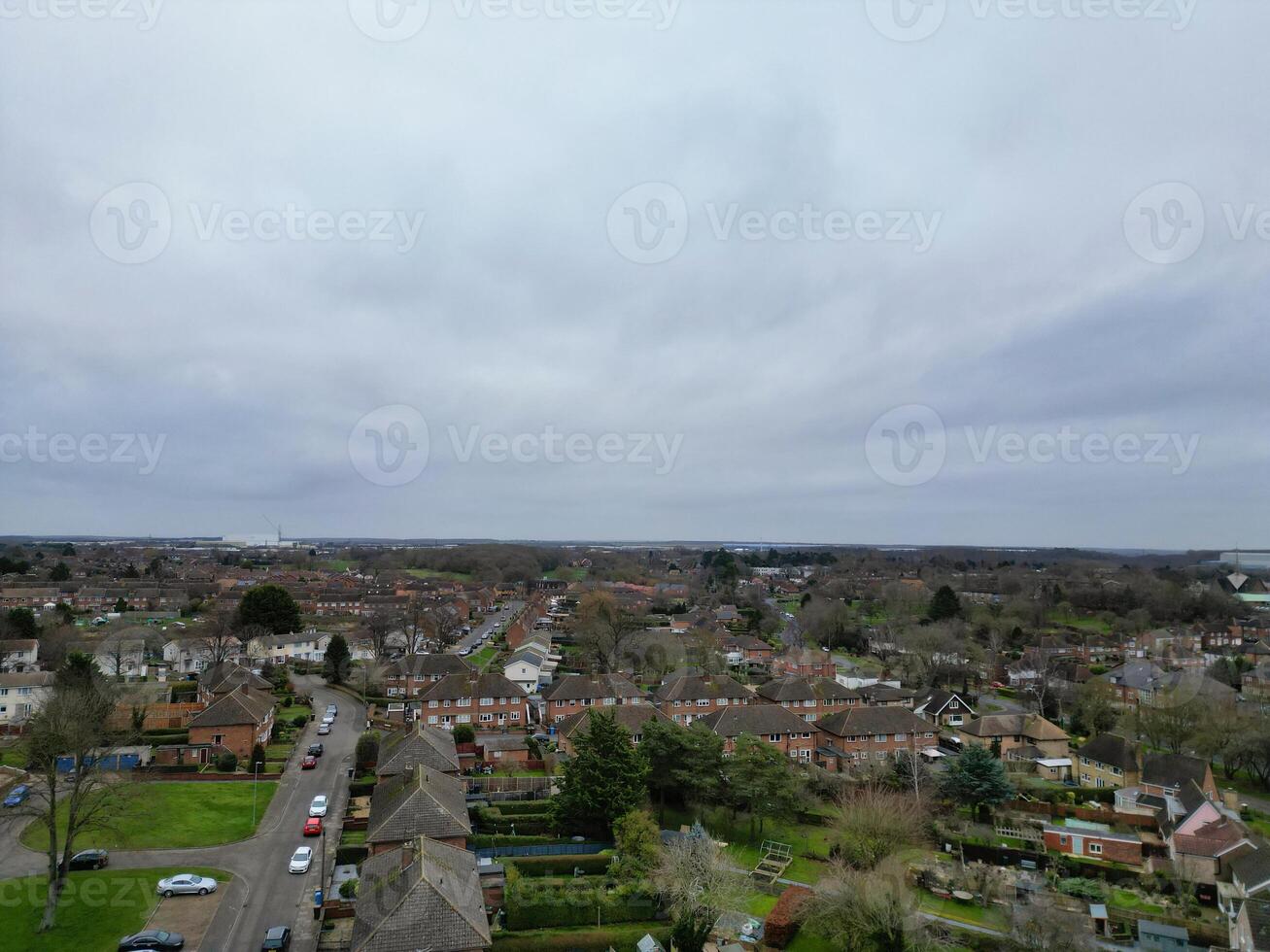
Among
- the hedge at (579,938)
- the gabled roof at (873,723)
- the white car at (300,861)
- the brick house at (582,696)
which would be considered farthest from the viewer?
the brick house at (582,696)

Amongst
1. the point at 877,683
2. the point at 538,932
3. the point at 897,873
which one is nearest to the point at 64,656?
the point at 538,932

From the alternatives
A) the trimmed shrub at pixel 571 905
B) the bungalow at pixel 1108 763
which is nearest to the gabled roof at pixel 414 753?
the trimmed shrub at pixel 571 905

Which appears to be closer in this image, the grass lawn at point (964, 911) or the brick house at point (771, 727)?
the grass lawn at point (964, 911)

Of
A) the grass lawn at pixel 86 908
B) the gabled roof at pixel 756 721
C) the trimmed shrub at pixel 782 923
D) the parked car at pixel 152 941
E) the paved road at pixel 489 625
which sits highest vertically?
the gabled roof at pixel 756 721

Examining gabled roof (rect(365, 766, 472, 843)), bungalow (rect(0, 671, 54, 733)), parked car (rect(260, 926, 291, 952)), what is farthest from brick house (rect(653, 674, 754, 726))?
bungalow (rect(0, 671, 54, 733))

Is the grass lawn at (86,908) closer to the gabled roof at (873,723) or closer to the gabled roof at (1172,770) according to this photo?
the gabled roof at (873,723)

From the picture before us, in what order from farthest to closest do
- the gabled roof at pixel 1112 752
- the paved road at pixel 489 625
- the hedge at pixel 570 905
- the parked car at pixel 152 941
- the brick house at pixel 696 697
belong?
the paved road at pixel 489 625
the brick house at pixel 696 697
the gabled roof at pixel 1112 752
the hedge at pixel 570 905
the parked car at pixel 152 941

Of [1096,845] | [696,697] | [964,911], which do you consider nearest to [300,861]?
[964,911]
